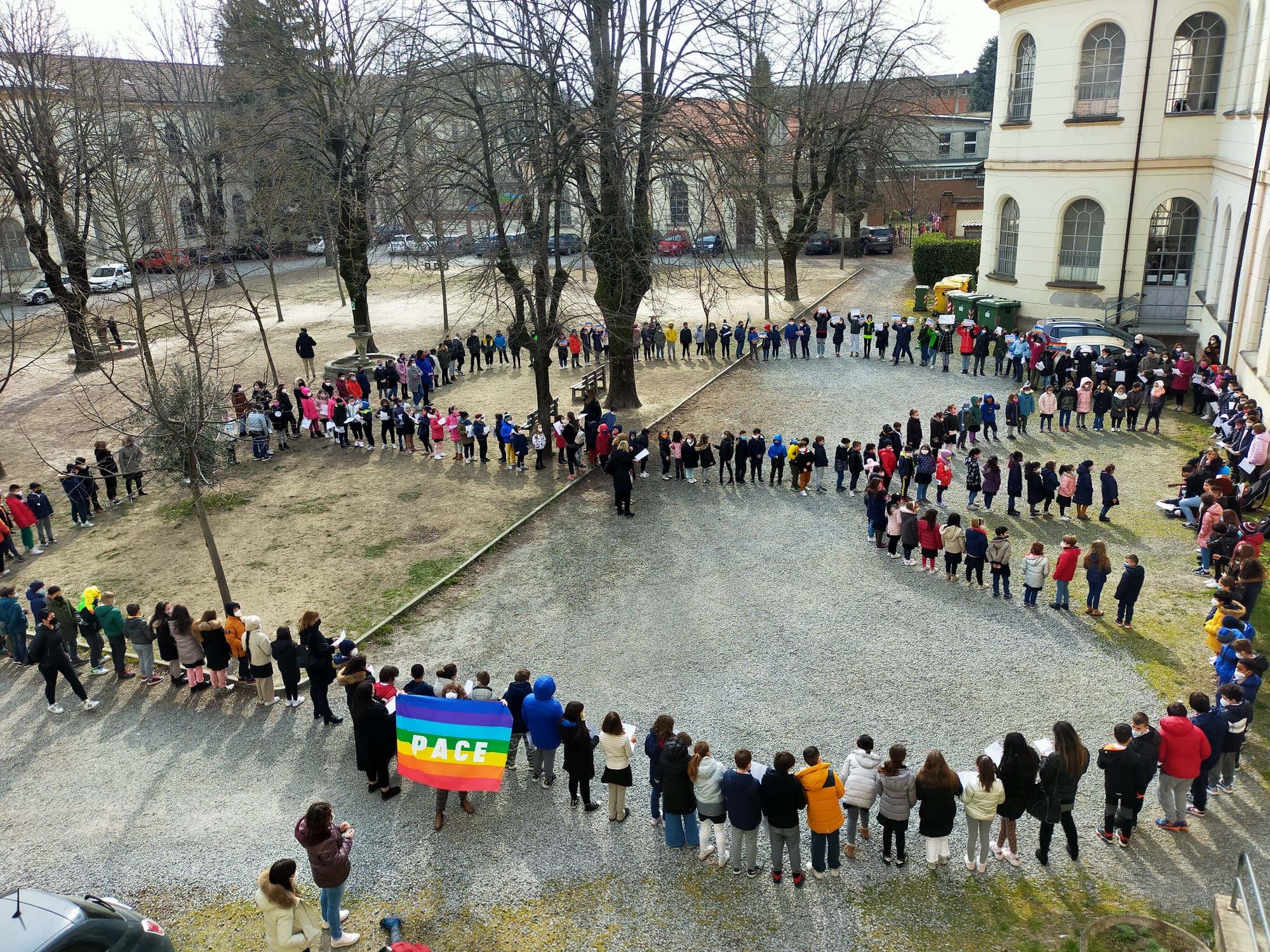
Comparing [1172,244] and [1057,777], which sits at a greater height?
[1172,244]

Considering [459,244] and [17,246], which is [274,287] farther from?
[17,246]

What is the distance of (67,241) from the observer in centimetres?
2523

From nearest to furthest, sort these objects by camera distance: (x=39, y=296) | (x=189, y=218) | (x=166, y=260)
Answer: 1. (x=166, y=260)
2. (x=189, y=218)
3. (x=39, y=296)

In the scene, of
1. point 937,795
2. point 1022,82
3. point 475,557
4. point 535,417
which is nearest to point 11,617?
point 475,557

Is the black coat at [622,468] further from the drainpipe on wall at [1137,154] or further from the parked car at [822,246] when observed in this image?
the parked car at [822,246]

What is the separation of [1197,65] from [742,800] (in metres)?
26.3

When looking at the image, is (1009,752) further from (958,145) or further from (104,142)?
(958,145)

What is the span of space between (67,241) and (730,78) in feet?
60.9

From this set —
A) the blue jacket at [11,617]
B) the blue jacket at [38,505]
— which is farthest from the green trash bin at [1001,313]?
the blue jacket at [11,617]

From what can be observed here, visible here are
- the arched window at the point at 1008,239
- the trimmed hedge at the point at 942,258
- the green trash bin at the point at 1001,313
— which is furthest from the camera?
the trimmed hedge at the point at 942,258

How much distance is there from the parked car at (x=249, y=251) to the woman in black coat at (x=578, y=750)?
2348 cm

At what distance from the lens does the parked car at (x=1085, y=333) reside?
24141 mm

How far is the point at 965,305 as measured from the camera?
3017cm

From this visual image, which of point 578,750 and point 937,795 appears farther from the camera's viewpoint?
point 578,750
